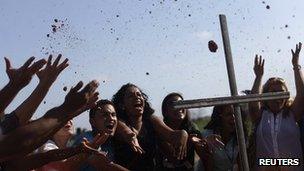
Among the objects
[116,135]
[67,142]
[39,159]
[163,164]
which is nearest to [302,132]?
[163,164]

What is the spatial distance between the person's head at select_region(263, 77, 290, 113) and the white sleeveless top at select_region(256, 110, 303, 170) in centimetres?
7

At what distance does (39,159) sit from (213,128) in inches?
106

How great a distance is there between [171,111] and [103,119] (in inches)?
42.0

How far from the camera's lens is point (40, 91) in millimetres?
4535

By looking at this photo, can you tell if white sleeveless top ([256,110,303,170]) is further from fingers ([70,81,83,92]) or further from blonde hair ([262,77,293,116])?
fingers ([70,81,83,92])

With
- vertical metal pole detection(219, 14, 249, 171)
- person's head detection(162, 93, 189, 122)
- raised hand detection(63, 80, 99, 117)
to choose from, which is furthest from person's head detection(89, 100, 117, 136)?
raised hand detection(63, 80, 99, 117)

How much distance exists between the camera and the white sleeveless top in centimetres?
640

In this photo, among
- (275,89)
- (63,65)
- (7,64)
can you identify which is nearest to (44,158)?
(7,64)

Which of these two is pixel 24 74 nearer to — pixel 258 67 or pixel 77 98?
pixel 77 98

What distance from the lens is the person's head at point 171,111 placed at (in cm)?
645

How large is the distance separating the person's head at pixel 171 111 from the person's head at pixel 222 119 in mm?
387

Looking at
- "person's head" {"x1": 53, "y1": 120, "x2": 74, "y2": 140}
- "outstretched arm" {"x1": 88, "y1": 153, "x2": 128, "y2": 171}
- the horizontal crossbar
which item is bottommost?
"outstretched arm" {"x1": 88, "y1": 153, "x2": 128, "y2": 171}

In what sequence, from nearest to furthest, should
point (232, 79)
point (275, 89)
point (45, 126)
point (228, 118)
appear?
1. point (45, 126)
2. point (232, 79)
3. point (275, 89)
4. point (228, 118)

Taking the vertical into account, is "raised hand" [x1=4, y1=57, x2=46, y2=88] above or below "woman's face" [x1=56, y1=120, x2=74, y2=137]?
above
